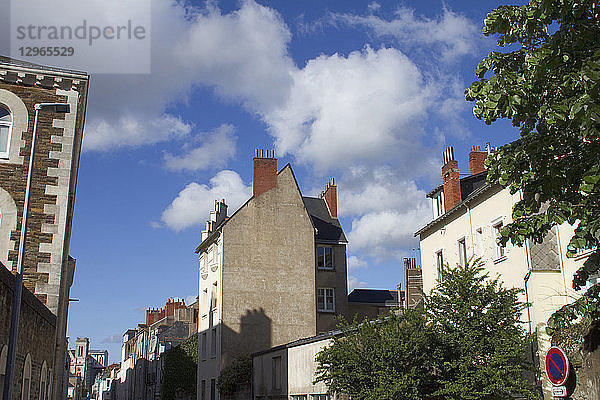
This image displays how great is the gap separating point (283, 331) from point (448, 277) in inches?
751

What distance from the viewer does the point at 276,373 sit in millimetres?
29219

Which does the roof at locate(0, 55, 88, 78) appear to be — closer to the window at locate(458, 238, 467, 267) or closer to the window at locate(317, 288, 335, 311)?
the window at locate(458, 238, 467, 267)

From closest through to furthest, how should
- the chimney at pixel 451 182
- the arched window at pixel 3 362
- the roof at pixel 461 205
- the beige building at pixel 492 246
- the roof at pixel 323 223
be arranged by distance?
the arched window at pixel 3 362
the beige building at pixel 492 246
the roof at pixel 461 205
the chimney at pixel 451 182
the roof at pixel 323 223

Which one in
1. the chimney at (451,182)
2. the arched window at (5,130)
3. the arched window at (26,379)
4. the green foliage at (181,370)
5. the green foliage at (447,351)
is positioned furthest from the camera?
the green foliage at (181,370)

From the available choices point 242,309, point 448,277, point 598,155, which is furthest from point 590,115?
point 242,309

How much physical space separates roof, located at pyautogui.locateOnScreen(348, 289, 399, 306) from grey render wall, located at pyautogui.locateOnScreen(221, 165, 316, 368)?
5544 millimetres

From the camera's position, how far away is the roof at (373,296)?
39.6m

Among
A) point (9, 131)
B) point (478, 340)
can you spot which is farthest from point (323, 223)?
point (9, 131)

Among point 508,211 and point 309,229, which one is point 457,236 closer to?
point 508,211

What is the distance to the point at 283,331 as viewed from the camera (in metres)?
34.3

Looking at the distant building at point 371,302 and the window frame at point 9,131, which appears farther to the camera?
the distant building at point 371,302

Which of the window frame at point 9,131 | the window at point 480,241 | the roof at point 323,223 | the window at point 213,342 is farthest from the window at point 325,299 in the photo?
the window frame at point 9,131

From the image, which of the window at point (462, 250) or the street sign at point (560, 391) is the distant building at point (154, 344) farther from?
the street sign at point (560, 391)

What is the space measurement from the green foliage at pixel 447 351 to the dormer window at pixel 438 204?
307 inches
